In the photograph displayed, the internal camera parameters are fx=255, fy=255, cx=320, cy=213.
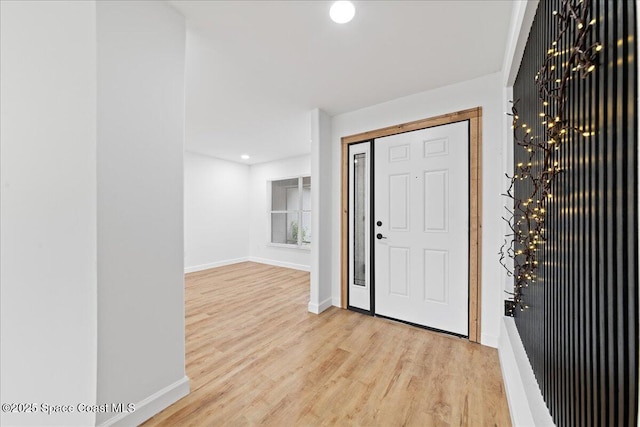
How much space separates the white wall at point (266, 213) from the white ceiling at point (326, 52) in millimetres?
2451

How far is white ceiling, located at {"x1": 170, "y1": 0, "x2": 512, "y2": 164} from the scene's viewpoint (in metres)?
1.65

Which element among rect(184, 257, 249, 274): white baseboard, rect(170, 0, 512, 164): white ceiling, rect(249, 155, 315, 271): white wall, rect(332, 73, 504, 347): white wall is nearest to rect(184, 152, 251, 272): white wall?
rect(184, 257, 249, 274): white baseboard

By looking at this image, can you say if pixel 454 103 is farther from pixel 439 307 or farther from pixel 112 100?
pixel 112 100

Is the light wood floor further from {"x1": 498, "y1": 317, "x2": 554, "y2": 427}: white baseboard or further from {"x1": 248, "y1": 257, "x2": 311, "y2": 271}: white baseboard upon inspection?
{"x1": 248, "y1": 257, "x2": 311, "y2": 271}: white baseboard

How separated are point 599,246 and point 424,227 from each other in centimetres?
197

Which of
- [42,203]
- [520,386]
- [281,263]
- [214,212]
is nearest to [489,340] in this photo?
[520,386]

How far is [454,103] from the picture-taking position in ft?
8.13

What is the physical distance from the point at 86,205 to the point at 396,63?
7.85 ft

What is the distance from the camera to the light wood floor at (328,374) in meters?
1.50

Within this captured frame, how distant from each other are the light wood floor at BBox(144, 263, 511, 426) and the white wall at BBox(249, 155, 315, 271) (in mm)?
2577

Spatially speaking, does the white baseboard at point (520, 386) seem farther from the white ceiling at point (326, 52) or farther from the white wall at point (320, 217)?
the white ceiling at point (326, 52)

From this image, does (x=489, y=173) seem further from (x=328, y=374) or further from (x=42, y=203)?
(x=42, y=203)

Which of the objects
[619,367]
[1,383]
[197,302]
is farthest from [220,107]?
[619,367]

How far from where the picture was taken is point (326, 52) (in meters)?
2.06
